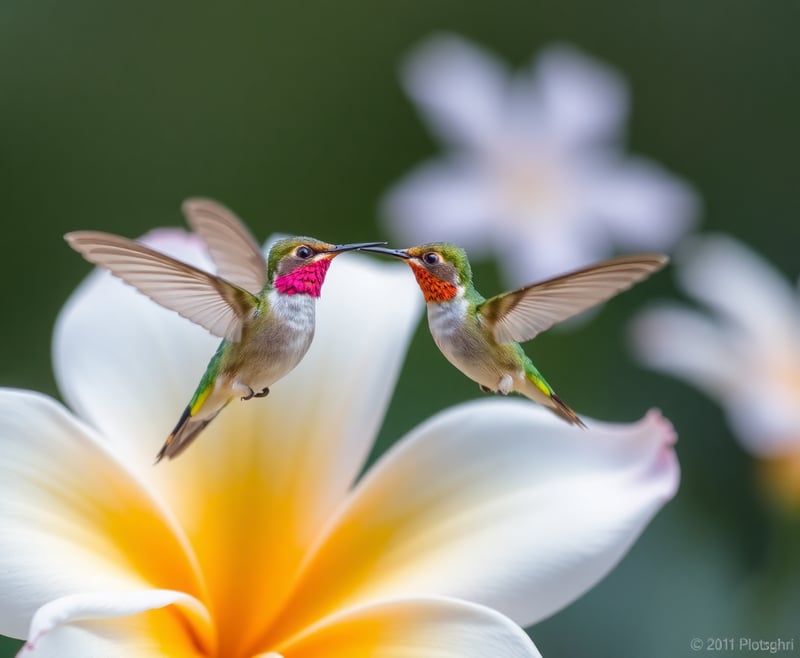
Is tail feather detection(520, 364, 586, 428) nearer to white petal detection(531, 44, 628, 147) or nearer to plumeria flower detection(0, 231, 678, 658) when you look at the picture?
plumeria flower detection(0, 231, 678, 658)

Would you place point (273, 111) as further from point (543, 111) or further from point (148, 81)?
point (543, 111)

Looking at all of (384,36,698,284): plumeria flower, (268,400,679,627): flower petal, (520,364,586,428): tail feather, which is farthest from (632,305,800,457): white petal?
(520,364,586,428): tail feather

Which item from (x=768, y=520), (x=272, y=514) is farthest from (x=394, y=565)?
(x=768, y=520)

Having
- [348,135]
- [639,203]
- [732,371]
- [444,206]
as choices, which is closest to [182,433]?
[732,371]

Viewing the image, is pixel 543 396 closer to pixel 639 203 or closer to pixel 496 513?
pixel 496 513

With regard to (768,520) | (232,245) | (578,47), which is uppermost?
(232,245)
